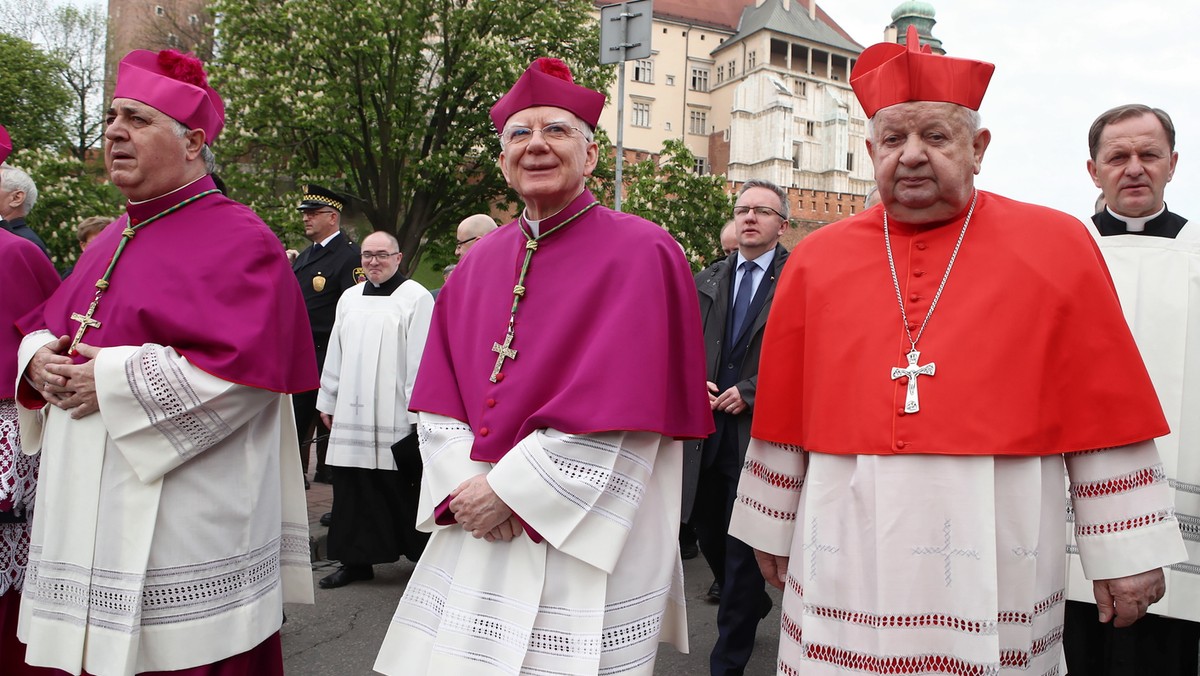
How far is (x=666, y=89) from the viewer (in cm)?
6562

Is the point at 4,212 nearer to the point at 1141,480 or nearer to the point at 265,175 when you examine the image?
the point at 1141,480

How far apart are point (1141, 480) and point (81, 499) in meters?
3.07

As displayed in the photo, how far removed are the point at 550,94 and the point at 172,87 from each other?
4.39 ft

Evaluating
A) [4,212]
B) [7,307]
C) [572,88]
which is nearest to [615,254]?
[572,88]

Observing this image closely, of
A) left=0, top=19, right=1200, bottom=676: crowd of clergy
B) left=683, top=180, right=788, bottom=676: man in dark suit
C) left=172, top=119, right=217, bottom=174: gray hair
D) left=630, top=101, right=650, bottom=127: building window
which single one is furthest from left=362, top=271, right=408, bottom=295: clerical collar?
left=630, top=101, right=650, bottom=127: building window

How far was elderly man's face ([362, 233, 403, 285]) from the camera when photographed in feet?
18.7

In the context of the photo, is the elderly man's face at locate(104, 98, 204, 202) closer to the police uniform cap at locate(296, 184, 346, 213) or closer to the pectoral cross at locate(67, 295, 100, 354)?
the pectoral cross at locate(67, 295, 100, 354)

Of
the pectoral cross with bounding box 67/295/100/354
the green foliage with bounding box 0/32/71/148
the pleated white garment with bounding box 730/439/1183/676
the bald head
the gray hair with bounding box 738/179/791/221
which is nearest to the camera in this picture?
the pleated white garment with bounding box 730/439/1183/676

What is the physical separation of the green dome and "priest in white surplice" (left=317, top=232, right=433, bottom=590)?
7587 centimetres

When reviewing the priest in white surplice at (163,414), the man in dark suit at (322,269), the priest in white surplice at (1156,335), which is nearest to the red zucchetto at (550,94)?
the priest in white surplice at (163,414)

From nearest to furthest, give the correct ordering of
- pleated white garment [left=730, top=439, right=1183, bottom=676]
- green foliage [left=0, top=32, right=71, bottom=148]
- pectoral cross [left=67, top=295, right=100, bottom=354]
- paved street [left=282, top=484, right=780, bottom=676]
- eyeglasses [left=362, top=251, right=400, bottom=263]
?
pleated white garment [left=730, top=439, right=1183, bottom=676] → pectoral cross [left=67, top=295, right=100, bottom=354] → paved street [left=282, top=484, right=780, bottom=676] → eyeglasses [left=362, top=251, right=400, bottom=263] → green foliage [left=0, top=32, right=71, bottom=148]

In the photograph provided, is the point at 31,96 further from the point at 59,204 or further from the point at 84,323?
the point at 84,323

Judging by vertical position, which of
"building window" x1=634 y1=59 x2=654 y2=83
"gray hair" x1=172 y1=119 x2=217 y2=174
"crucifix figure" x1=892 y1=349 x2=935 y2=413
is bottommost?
"crucifix figure" x1=892 y1=349 x2=935 y2=413

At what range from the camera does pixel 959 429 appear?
224cm
